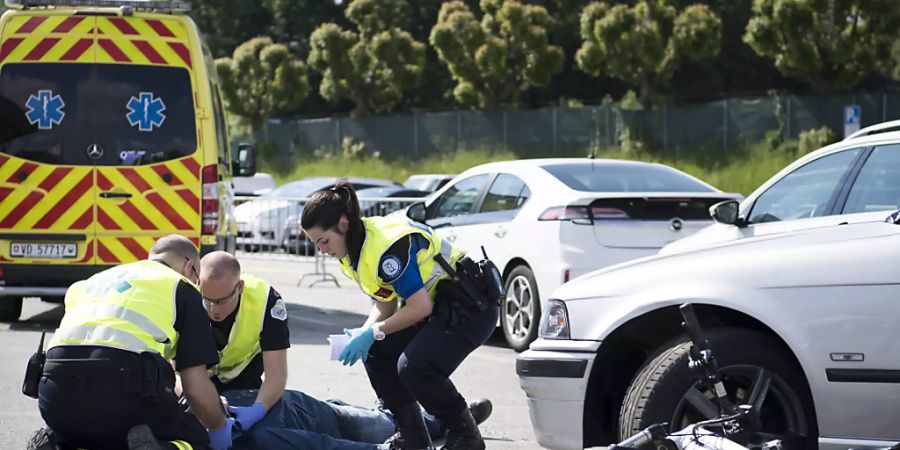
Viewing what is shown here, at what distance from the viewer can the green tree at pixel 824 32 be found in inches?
1294

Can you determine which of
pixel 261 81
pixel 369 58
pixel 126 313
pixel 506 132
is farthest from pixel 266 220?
pixel 261 81

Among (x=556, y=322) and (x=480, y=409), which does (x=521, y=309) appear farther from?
(x=556, y=322)

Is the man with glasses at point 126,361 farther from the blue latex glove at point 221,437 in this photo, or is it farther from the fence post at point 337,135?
the fence post at point 337,135

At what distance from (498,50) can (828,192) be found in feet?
107

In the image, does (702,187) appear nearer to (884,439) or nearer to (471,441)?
(471,441)

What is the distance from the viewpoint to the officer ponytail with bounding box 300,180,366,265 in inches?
241

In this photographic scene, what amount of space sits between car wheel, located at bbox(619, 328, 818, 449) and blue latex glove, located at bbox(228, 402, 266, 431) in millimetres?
1676

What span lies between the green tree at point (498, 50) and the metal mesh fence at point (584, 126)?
104cm

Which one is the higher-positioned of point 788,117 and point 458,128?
point 788,117

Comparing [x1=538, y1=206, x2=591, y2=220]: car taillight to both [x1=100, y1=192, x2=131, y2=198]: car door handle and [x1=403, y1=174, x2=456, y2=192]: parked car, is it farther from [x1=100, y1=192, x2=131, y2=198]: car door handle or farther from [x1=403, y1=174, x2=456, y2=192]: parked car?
[x1=403, y1=174, x2=456, y2=192]: parked car

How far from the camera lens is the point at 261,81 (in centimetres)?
4828

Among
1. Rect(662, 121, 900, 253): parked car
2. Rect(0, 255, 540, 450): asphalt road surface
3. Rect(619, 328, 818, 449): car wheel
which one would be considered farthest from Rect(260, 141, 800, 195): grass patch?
Rect(619, 328, 818, 449): car wheel

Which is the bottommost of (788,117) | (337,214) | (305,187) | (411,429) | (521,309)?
(305,187)

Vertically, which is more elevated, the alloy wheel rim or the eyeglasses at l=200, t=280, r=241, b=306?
the eyeglasses at l=200, t=280, r=241, b=306
